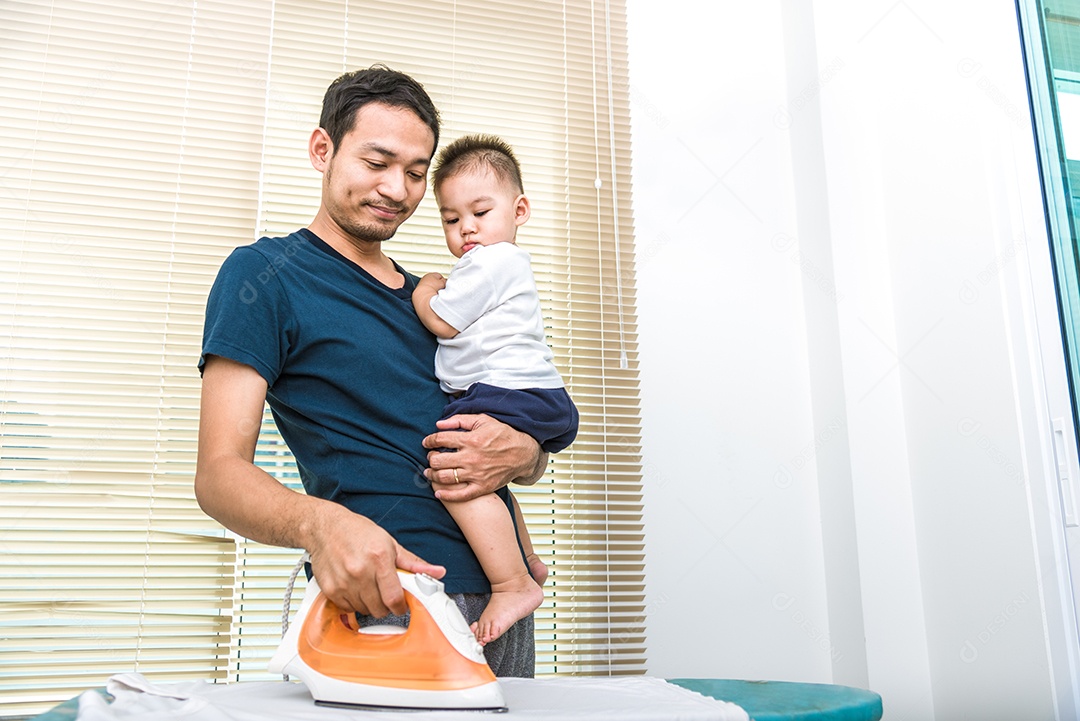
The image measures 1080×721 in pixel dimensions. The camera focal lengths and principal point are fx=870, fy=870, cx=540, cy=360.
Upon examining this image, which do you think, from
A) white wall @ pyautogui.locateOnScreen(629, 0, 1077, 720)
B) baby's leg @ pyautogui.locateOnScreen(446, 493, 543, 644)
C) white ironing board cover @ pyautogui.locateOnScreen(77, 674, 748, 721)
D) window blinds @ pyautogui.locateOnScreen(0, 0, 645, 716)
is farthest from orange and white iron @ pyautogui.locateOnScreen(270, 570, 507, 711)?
white wall @ pyautogui.locateOnScreen(629, 0, 1077, 720)

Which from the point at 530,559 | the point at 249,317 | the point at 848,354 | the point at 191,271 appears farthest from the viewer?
the point at 848,354

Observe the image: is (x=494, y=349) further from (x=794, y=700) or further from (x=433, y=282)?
(x=794, y=700)

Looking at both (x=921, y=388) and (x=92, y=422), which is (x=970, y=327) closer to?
(x=921, y=388)

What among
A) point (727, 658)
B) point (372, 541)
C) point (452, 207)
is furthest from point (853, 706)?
point (727, 658)

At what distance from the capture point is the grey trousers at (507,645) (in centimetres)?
129

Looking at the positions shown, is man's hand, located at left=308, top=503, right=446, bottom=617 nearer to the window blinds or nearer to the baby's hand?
the baby's hand

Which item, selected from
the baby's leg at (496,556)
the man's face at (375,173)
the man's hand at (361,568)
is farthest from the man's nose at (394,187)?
the man's hand at (361,568)

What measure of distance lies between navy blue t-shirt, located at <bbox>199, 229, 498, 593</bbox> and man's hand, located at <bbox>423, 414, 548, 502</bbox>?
0.03 metres

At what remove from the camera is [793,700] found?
39.9 inches

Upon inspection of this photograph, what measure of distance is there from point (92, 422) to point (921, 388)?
202 cm

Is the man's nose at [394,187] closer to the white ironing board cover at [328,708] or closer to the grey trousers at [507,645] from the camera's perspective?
the grey trousers at [507,645]

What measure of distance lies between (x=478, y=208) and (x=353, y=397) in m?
0.51

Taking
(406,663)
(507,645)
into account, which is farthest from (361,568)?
(507,645)

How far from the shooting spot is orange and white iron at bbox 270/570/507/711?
883mm
